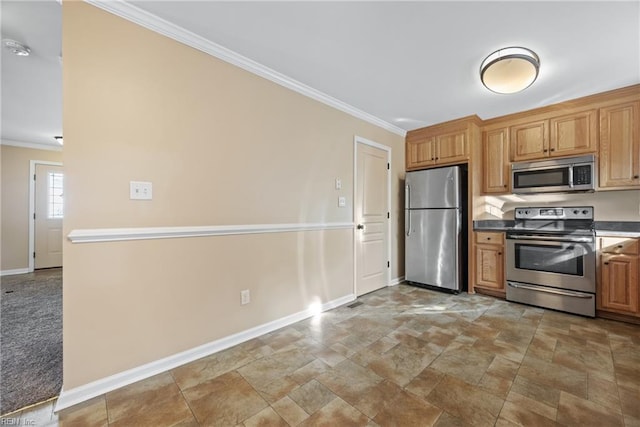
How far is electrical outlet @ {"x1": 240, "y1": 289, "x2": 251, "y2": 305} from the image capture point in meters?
2.26

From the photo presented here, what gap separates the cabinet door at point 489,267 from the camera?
335 cm

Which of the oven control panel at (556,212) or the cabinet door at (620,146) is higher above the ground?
the cabinet door at (620,146)

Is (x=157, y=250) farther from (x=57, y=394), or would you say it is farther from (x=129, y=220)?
(x=57, y=394)

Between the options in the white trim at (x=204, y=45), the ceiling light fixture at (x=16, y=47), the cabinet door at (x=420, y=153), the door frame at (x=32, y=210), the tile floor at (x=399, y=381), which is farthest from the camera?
the door frame at (x=32, y=210)

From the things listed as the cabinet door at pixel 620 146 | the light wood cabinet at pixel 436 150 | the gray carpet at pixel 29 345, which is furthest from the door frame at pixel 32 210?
the cabinet door at pixel 620 146

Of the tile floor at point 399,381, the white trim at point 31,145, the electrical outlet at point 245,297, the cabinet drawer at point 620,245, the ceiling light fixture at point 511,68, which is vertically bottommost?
the tile floor at point 399,381

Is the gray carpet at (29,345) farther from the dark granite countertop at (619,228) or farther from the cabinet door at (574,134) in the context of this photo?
the cabinet door at (574,134)

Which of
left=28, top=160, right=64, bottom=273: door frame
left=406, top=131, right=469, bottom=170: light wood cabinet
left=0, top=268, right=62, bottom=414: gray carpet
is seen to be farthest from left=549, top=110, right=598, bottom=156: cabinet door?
left=28, top=160, right=64, bottom=273: door frame

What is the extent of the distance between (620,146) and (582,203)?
0.68 m

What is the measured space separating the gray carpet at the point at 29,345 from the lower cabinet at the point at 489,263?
13.7ft

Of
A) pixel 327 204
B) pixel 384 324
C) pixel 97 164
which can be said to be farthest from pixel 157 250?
pixel 384 324

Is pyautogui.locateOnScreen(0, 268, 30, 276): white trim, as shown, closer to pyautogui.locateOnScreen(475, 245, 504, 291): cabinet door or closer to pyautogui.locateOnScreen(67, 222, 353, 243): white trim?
pyautogui.locateOnScreen(67, 222, 353, 243): white trim

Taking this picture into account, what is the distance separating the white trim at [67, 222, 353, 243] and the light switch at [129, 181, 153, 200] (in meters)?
0.21

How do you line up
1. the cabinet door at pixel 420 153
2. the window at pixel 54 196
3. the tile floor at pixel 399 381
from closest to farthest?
1. the tile floor at pixel 399 381
2. the cabinet door at pixel 420 153
3. the window at pixel 54 196
